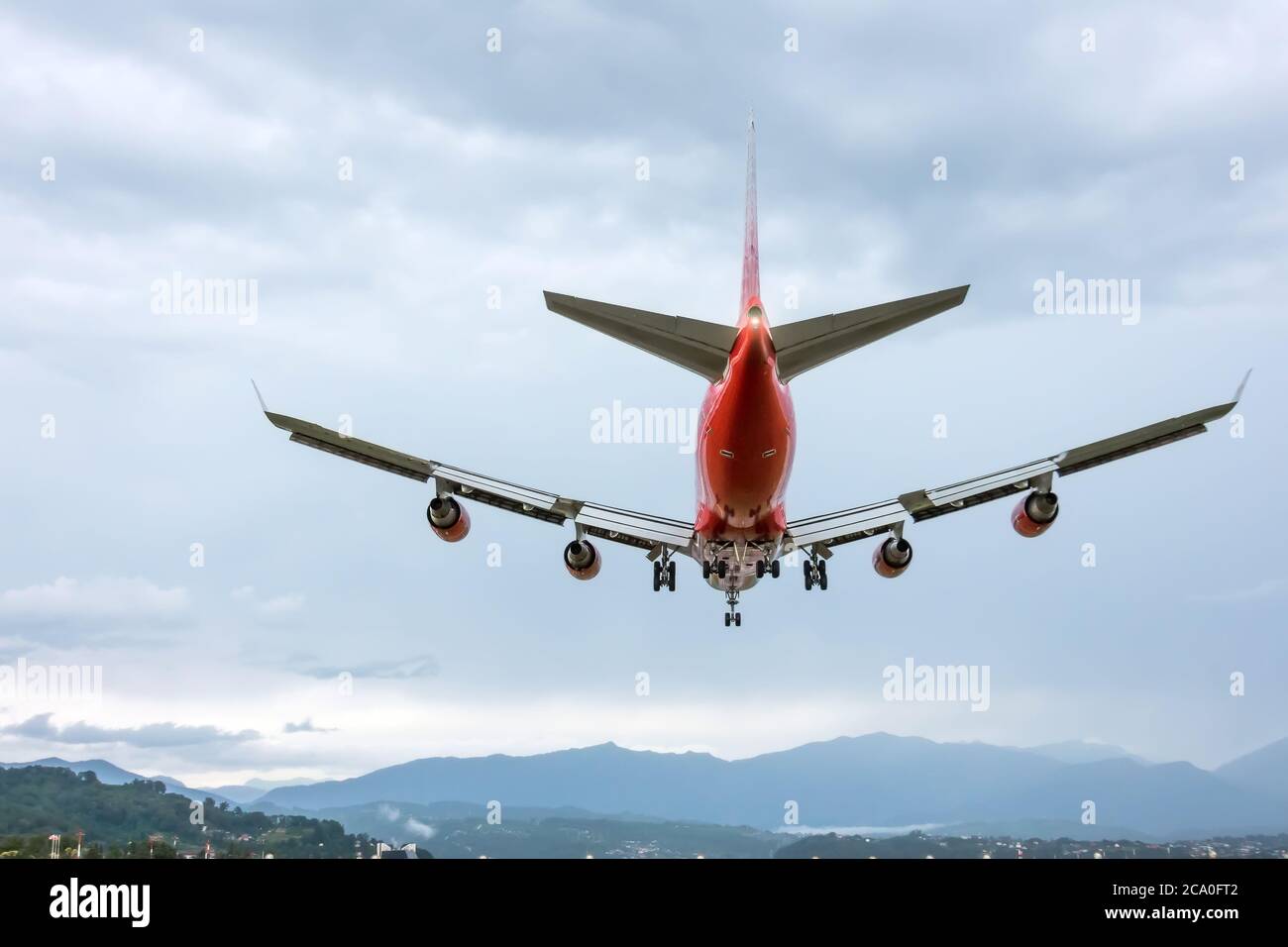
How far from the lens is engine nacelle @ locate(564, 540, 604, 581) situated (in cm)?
3681

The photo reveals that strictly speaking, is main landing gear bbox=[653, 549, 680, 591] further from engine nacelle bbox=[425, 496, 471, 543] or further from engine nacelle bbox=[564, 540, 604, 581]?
engine nacelle bbox=[425, 496, 471, 543]

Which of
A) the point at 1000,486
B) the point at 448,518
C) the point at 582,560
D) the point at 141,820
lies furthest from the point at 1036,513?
the point at 141,820

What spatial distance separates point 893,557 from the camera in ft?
120

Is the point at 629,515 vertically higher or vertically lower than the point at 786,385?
lower

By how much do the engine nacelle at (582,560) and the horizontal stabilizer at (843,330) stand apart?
10.6 meters

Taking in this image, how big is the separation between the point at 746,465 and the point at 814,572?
915cm

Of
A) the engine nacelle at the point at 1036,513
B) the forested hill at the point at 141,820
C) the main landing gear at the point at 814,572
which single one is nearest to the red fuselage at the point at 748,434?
the main landing gear at the point at 814,572

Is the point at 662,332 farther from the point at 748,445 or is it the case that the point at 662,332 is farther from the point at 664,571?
the point at 664,571

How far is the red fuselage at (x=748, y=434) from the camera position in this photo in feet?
90.0
